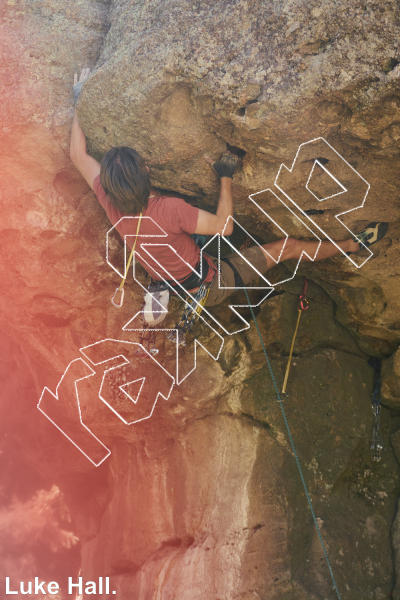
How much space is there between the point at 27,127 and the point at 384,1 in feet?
6.25

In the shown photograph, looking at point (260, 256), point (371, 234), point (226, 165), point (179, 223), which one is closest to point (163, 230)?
point (179, 223)

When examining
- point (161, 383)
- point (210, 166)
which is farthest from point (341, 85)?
point (161, 383)

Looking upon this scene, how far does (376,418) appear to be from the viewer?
3.12 meters

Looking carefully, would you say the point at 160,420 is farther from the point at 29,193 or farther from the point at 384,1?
the point at 384,1

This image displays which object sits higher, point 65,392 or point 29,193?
point 29,193

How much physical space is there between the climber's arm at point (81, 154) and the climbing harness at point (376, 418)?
257 cm

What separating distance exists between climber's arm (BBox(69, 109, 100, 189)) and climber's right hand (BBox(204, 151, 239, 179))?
0.65m

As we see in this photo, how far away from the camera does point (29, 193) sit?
2518 mm

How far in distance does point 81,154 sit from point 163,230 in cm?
68

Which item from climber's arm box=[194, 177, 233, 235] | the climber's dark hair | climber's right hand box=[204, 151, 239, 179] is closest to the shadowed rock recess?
climber's right hand box=[204, 151, 239, 179]

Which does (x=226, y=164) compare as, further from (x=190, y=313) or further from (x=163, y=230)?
(x=190, y=313)

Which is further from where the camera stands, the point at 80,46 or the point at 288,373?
the point at 288,373

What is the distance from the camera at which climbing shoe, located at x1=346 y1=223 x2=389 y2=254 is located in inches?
92.4

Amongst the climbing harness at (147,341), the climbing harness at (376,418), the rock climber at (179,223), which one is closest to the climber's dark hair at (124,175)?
the rock climber at (179,223)
